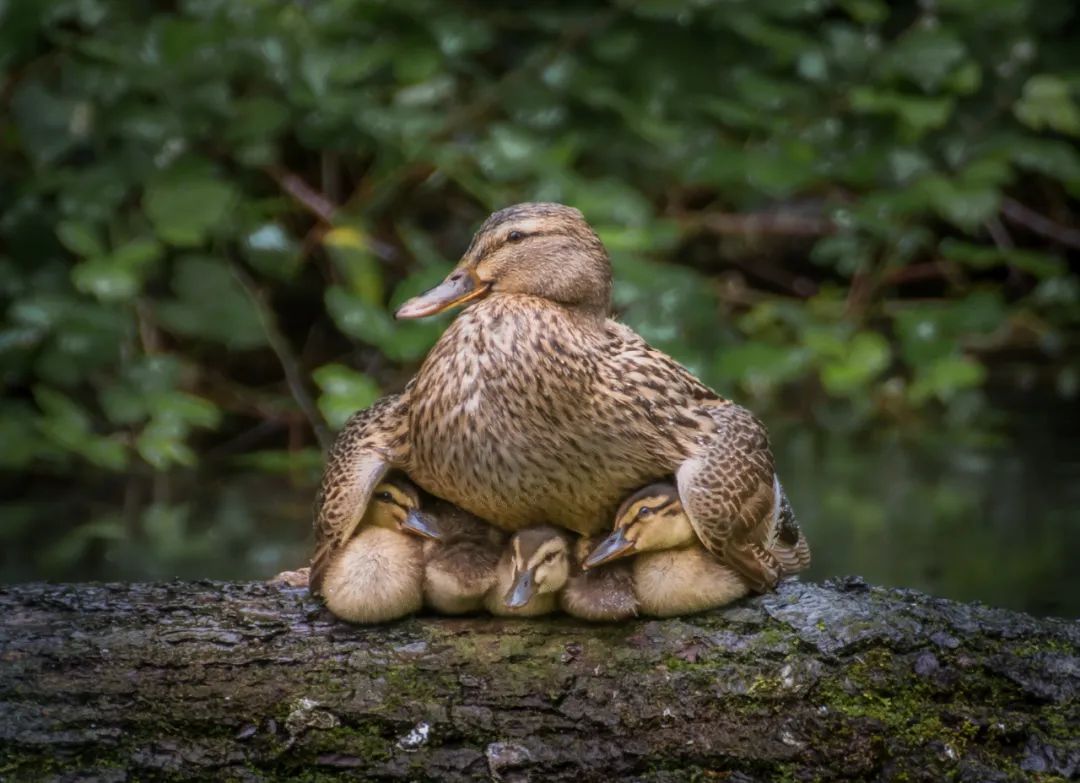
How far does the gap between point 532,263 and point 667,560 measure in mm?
591

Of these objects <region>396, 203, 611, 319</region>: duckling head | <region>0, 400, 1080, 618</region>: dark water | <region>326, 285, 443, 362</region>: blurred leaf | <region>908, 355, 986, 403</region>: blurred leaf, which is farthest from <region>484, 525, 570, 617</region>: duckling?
<region>908, 355, 986, 403</region>: blurred leaf

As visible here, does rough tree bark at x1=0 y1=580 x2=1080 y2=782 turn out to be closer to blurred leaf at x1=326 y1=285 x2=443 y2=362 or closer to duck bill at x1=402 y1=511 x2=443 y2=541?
duck bill at x1=402 y1=511 x2=443 y2=541

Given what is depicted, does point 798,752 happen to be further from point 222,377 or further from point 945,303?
point 945,303

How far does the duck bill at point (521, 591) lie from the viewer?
8.50ft

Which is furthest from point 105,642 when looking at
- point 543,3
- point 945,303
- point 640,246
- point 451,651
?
point 945,303

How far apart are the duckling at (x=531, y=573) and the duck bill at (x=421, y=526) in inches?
5.0

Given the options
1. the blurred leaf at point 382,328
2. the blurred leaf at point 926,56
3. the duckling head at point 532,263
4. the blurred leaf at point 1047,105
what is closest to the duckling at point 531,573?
the duckling head at point 532,263

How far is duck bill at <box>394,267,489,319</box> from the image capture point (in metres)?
2.83

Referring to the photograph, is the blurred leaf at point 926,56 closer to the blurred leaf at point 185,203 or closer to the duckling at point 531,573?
the blurred leaf at point 185,203

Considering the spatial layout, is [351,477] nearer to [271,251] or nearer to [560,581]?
[560,581]

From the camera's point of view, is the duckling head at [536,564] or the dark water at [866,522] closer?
the duckling head at [536,564]

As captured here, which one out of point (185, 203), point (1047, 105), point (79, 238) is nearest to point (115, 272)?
point (79, 238)

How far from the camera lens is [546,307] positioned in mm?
2826

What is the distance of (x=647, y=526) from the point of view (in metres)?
2.65
